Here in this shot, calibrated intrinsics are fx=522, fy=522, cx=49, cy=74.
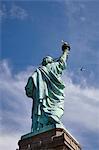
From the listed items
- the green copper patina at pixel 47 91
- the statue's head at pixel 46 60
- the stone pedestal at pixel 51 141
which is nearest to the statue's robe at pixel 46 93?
the green copper patina at pixel 47 91

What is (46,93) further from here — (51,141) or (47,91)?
(51,141)

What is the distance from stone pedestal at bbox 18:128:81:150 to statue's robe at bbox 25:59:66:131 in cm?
59

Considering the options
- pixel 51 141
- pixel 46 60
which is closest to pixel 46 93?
pixel 46 60

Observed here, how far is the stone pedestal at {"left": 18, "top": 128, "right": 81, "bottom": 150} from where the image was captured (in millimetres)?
17939

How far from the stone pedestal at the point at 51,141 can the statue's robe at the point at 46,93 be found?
59 centimetres

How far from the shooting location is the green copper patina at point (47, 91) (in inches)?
765

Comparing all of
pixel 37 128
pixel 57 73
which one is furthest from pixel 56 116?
pixel 57 73

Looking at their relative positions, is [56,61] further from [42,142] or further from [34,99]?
[42,142]

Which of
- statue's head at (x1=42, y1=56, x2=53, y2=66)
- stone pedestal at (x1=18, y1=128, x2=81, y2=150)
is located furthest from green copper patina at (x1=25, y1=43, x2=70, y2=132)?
stone pedestal at (x1=18, y1=128, x2=81, y2=150)

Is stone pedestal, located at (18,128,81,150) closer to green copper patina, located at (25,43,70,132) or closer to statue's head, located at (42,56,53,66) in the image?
green copper patina, located at (25,43,70,132)

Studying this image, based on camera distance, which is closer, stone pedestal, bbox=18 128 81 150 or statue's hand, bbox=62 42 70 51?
stone pedestal, bbox=18 128 81 150

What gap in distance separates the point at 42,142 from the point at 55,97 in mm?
2250

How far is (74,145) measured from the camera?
18719mm

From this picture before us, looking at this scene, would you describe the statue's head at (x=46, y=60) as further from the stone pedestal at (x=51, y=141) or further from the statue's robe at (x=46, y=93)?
the stone pedestal at (x=51, y=141)
